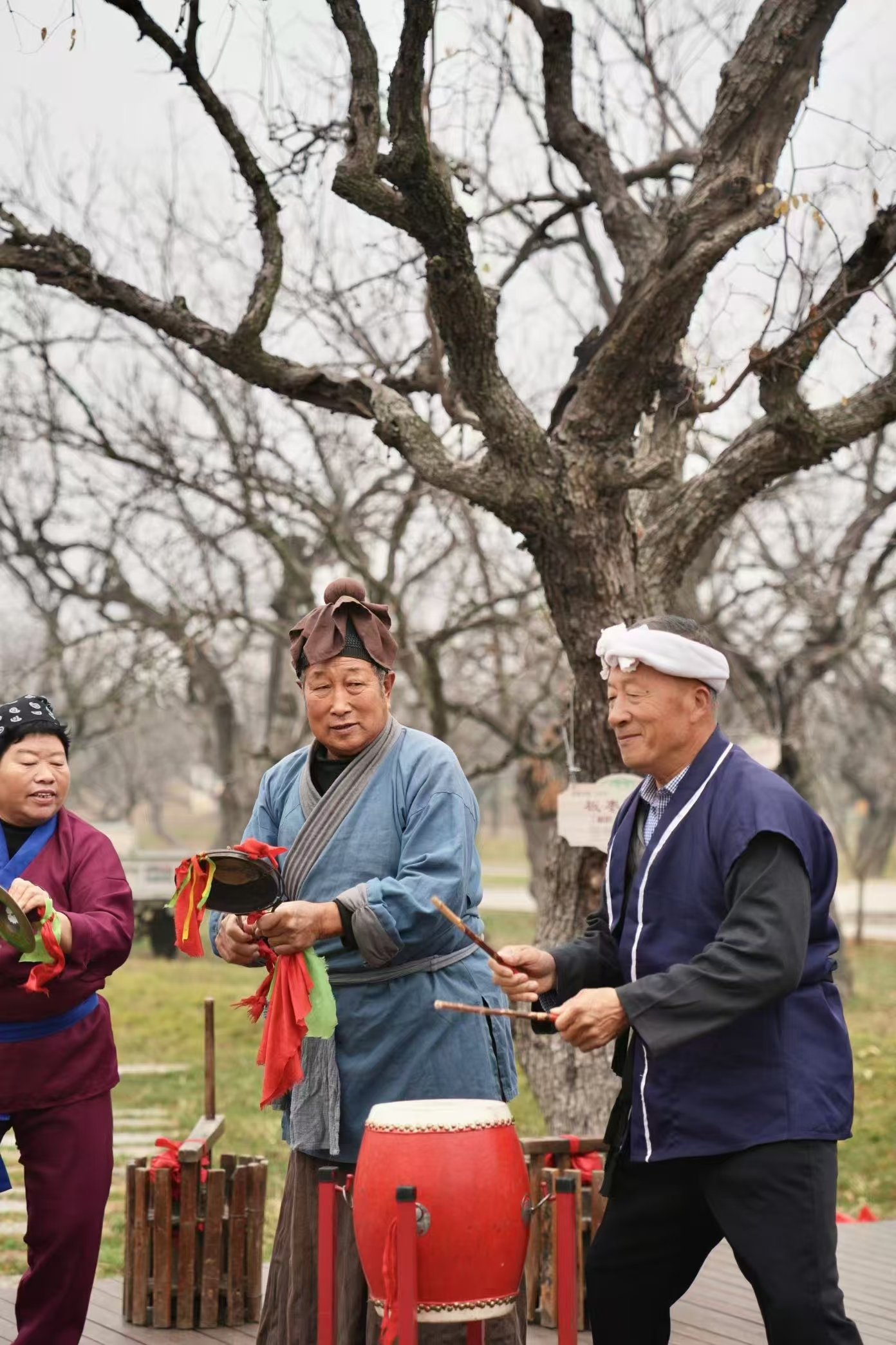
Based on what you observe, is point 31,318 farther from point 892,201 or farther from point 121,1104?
point 892,201

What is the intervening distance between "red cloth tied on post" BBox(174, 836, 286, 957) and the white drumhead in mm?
567

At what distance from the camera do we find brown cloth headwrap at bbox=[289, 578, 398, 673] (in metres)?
3.25

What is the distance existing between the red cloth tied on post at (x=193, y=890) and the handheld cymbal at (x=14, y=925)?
33cm

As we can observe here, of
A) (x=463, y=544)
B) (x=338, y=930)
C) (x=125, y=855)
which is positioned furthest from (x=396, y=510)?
(x=338, y=930)

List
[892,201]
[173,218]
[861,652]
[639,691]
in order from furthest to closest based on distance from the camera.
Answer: [861,652] → [173,218] → [892,201] → [639,691]

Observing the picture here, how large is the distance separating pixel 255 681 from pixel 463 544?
8765mm

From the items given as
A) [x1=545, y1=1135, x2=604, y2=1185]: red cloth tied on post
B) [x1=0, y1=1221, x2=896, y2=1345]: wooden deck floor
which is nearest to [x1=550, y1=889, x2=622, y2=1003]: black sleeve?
[x1=545, y1=1135, x2=604, y2=1185]: red cloth tied on post

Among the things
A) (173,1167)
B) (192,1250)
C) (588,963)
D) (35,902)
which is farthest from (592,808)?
(35,902)

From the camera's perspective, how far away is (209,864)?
2988mm

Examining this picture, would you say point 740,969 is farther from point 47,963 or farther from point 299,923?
point 47,963

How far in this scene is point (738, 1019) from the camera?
2588 millimetres

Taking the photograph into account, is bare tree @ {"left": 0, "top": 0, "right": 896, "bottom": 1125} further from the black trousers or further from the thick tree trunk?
the black trousers

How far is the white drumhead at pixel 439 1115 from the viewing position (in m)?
2.69

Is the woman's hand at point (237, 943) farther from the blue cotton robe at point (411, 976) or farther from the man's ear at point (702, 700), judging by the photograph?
the man's ear at point (702, 700)
